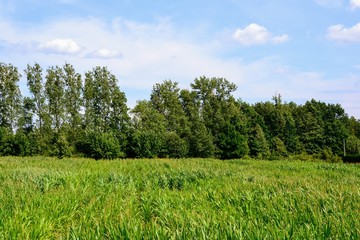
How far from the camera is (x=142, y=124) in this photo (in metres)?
46.8

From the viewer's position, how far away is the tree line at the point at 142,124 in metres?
40.8

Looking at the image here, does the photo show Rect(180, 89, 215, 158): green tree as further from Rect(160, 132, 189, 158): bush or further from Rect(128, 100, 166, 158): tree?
Rect(128, 100, 166, 158): tree

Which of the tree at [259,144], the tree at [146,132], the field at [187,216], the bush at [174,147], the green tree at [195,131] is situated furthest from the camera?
the tree at [259,144]

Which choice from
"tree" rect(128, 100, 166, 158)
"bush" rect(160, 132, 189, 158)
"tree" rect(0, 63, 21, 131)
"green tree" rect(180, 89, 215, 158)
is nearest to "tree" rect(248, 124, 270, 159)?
"green tree" rect(180, 89, 215, 158)

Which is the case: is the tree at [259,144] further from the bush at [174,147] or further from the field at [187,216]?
the field at [187,216]

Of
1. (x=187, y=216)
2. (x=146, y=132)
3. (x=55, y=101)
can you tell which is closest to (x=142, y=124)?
(x=146, y=132)

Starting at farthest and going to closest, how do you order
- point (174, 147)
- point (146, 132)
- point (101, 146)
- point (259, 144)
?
point (259, 144), point (174, 147), point (146, 132), point (101, 146)

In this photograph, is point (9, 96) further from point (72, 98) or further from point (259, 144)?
point (259, 144)

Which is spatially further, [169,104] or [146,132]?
[169,104]

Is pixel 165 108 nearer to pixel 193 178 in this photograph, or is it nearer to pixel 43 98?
pixel 43 98

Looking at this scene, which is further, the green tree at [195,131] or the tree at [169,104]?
the tree at [169,104]

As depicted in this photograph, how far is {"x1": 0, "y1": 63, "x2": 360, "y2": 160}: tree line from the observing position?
134ft

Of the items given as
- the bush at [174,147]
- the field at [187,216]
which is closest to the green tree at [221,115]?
the bush at [174,147]

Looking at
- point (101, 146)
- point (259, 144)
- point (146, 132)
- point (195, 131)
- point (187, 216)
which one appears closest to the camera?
point (187, 216)
